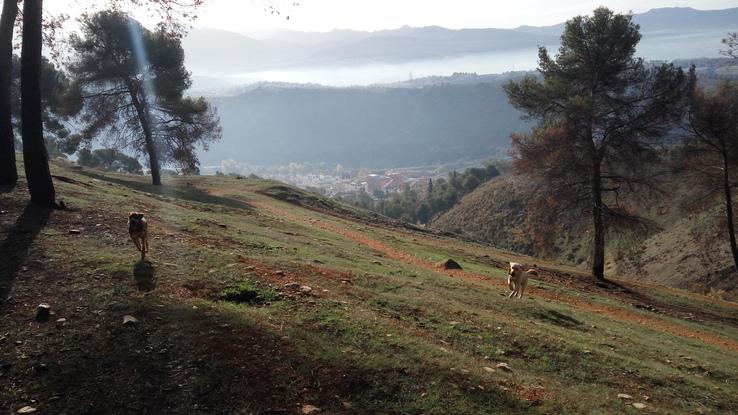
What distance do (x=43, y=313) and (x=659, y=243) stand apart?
48963 millimetres

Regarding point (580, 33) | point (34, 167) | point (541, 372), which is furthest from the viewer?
point (580, 33)

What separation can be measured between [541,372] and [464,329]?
5.86 ft

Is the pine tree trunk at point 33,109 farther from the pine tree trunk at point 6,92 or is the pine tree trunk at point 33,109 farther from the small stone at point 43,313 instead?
the small stone at point 43,313

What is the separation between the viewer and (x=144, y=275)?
9133 millimetres

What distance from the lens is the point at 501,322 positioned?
11.1 metres

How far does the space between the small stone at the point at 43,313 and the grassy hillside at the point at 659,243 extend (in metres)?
20.8

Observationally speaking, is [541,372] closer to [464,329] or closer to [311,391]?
[464,329]

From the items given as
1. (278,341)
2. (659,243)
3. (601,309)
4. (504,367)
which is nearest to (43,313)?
(278,341)

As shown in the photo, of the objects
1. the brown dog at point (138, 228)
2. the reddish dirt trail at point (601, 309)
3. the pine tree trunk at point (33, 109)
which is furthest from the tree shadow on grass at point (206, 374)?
the reddish dirt trail at point (601, 309)

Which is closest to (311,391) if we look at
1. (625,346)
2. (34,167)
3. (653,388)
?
(653,388)

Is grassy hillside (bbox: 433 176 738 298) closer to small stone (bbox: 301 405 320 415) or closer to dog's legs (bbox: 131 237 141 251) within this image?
dog's legs (bbox: 131 237 141 251)

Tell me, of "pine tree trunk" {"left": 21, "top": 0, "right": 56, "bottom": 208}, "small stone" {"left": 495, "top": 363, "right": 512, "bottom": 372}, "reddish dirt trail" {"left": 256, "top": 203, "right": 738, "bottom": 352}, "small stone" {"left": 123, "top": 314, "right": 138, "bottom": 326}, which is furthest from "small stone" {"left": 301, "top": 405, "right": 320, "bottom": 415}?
"reddish dirt trail" {"left": 256, "top": 203, "right": 738, "bottom": 352}

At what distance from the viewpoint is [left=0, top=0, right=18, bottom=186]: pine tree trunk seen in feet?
45.6

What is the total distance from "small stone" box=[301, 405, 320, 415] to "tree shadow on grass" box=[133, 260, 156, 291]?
163 inches
